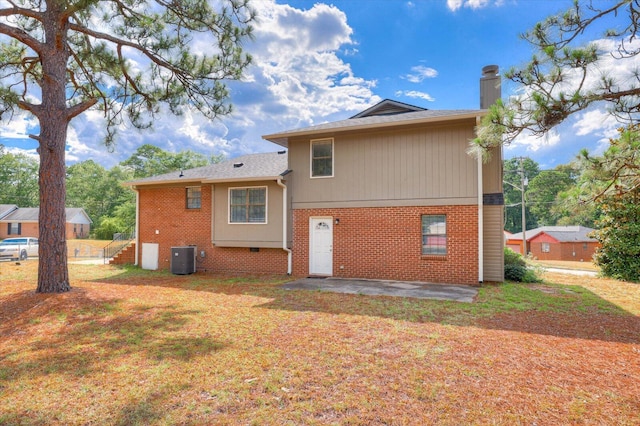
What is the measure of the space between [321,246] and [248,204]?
2948mm

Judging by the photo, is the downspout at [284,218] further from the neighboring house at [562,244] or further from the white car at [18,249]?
the neighboring house at [562,244]

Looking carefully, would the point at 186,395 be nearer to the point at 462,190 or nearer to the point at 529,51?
the point at 529,51

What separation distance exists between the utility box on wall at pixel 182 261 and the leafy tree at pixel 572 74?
10.5 metres

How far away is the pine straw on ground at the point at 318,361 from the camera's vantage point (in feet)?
9.37

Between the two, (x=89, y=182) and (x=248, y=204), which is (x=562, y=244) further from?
(x=89, y=182)

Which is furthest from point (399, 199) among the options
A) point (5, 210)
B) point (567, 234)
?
point (5, 210)

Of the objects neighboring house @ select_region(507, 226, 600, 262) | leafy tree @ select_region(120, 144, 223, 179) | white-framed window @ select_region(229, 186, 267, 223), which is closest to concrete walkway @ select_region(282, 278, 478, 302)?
white-framed window @ select_region(229, 186, 267, 223)

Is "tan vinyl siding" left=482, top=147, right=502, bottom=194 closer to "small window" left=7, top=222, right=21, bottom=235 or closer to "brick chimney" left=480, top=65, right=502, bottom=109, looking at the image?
"brick chimney" left=480, top=65, right=502, bottom=109

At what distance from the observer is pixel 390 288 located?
8.48 metres

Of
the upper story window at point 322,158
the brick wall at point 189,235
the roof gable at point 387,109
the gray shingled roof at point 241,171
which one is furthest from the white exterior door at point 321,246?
the roof gable at point 387,109

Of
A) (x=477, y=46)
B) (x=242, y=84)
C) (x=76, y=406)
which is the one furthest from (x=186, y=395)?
(x=477, y=46)

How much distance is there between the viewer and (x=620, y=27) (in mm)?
4848

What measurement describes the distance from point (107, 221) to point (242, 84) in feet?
111

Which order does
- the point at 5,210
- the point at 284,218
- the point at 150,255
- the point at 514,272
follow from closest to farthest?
the point at 514,272
the point at 284,218
the point at 150,255
the point at 5,210
